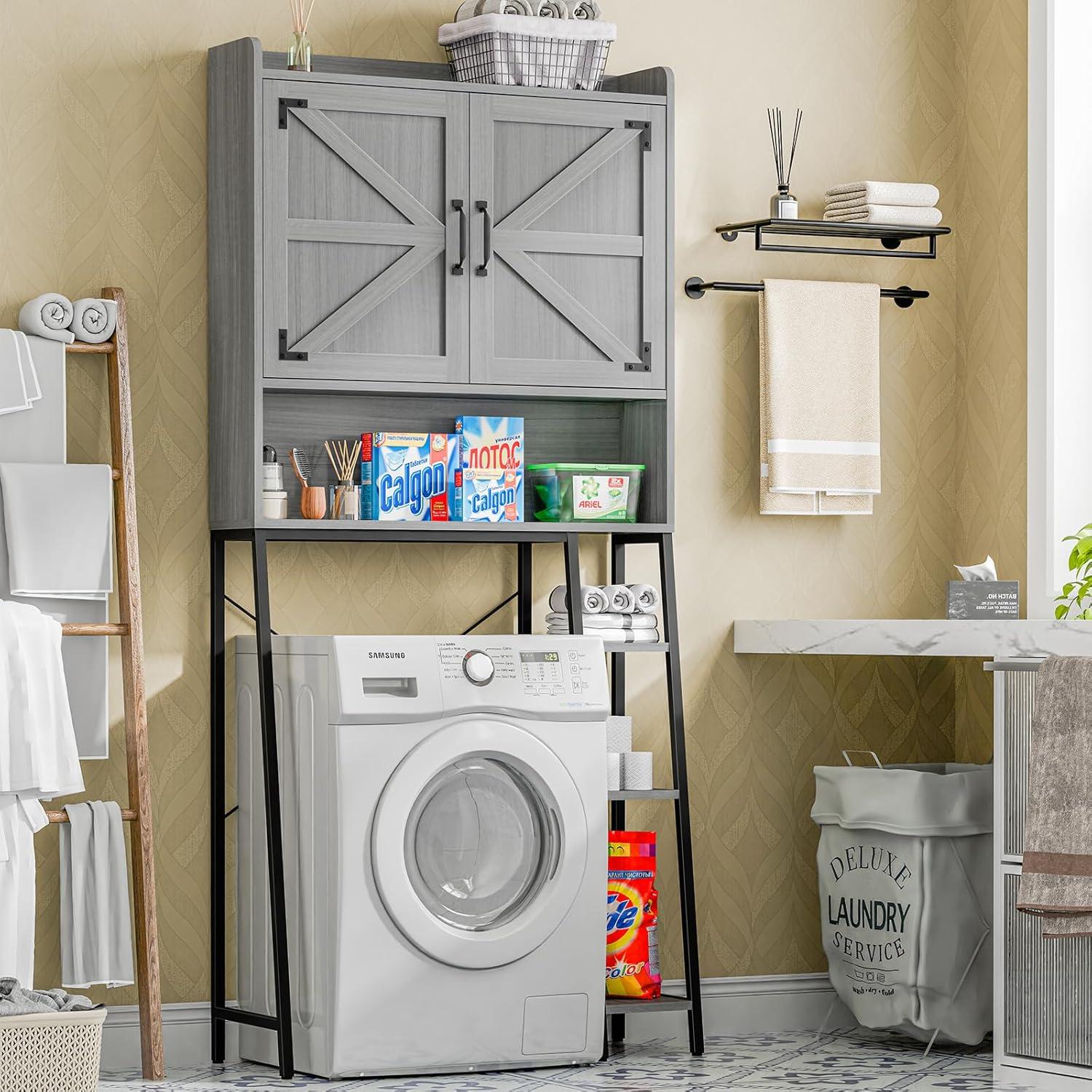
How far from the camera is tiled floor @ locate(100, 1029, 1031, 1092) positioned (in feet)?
11.9

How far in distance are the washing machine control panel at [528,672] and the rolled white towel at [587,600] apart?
0.18 metres

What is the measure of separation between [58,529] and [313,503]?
540mm

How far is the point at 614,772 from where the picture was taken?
3984 mm

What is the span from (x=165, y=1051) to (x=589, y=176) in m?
2.14

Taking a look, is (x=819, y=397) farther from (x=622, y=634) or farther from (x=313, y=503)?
(x=313, y=503)

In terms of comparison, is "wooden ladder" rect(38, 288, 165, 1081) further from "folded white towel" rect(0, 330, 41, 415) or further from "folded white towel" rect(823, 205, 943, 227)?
"folded white towel" rect(823, 205, 943, 227)

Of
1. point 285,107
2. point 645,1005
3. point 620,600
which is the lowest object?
point 645,1005

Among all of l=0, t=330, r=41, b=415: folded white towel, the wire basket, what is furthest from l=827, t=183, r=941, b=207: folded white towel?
l=0, t=330, r=41, b=415: folded white towel

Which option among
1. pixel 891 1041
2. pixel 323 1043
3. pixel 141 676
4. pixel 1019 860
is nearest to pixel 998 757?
pixel 1019 860

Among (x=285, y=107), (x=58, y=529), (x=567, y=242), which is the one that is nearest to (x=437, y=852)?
(x=58, y=529)

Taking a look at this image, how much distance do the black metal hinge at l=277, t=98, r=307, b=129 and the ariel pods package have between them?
1710 millimetres

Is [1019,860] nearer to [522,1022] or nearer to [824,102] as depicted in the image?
[522,1022]

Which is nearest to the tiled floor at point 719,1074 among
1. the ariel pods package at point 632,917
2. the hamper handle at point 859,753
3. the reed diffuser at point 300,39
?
the ariel pods package at point 632,917

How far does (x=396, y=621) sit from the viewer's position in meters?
4.09
